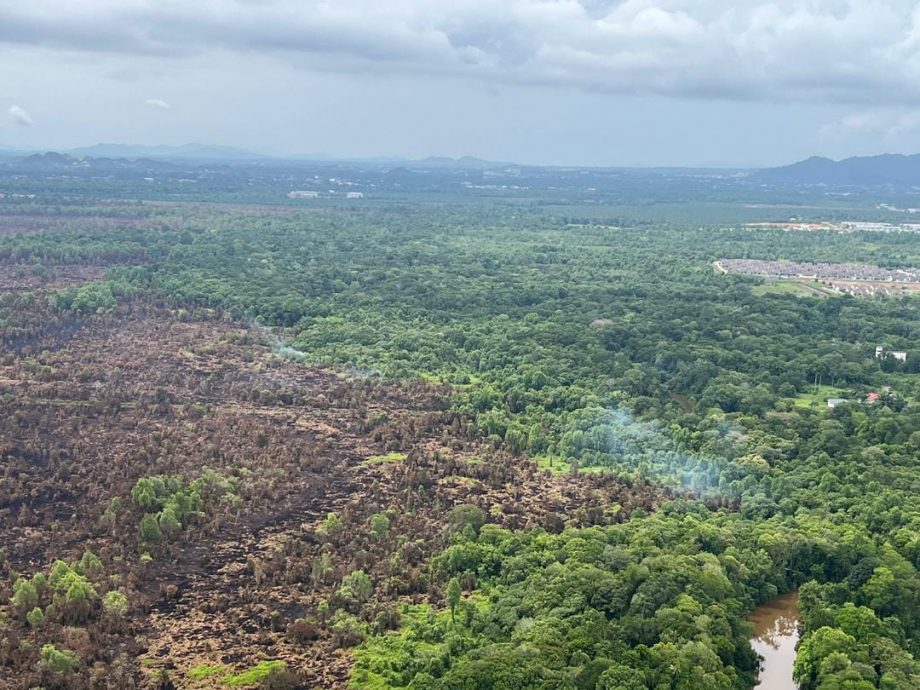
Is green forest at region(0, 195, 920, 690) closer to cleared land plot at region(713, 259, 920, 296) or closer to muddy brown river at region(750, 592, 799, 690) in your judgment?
muddy brown river at region(750, 592, 799, 690)

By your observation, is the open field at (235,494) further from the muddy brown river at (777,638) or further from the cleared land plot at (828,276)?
the cleared land plot at (828,276)

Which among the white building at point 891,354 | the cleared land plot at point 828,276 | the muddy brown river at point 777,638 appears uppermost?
the cleared land plot at point 828,276

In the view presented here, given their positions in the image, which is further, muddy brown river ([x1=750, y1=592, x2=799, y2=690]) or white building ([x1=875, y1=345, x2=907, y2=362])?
white building ([x1=875, y1=345, x2=907, y2=362])

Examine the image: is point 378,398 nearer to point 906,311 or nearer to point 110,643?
point 110,643

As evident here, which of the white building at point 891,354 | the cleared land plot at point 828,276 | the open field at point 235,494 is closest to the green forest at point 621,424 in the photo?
the white building at point 891,354

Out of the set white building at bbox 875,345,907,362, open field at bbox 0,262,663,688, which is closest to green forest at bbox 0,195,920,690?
white building at bbox 875,345,907,362

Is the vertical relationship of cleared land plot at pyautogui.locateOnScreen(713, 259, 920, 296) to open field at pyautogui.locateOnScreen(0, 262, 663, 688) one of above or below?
above
